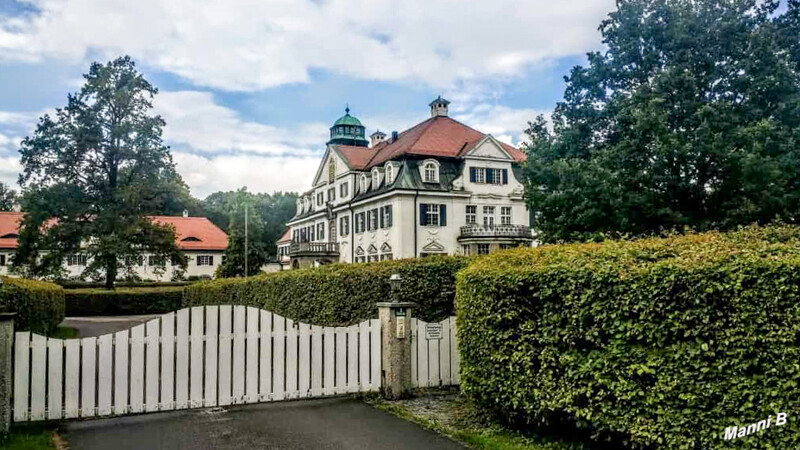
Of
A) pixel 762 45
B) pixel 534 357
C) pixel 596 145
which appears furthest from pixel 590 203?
pixel 534 357

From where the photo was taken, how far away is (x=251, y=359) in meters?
8.50

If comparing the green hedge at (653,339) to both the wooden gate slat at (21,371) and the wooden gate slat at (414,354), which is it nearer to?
the wooden gate slat at (414,354)

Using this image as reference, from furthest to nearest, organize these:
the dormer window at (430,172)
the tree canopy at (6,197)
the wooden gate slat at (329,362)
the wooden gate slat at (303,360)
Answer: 1. the tree canopy at (6,197)
2. the dormer window at (430,172)
3. the wooden gate slat at (329,362)
4. the wooden gate slat at (303,360)

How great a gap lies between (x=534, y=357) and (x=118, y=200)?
34.6 metres

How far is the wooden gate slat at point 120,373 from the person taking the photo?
768 centimetres

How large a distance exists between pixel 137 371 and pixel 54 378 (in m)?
0.92

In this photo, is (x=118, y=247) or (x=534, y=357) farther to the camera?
(x=118, y=247)

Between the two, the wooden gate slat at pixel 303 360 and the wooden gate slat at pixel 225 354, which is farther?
the wooden gate slat at pixel 303 360

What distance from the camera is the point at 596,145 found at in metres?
22.9

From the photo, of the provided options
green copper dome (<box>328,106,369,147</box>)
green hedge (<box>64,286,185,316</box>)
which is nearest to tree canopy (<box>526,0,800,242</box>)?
green hedge (<box>64,286,185,316</box>)

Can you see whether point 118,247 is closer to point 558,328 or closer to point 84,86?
point 84,86

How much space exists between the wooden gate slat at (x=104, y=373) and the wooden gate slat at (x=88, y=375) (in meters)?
0.06

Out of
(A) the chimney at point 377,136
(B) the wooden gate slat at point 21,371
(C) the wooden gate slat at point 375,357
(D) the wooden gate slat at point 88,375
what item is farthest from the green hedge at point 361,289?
(A) the chimney at point 377,136

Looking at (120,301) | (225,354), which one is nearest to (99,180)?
(120,301)
